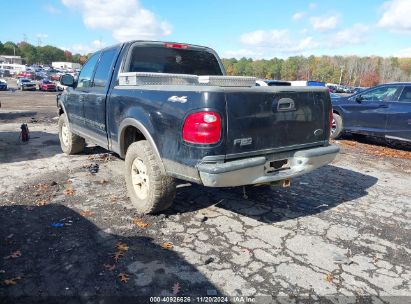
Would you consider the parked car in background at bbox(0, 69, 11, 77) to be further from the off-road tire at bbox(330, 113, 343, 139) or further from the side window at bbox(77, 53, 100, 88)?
the off-road tire at bbox(330, 113, 343, 139)

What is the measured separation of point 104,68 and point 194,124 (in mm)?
2703

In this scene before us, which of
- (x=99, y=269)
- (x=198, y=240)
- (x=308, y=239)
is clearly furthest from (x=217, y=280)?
(x=308, y=239)

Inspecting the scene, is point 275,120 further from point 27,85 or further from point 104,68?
point 27,85

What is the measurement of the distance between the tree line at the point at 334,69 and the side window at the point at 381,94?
10668cm

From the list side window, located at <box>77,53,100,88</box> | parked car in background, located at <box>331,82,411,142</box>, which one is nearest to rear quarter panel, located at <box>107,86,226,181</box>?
side window, located at <box>77,53,100,88</box>

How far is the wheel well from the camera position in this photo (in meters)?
4.49

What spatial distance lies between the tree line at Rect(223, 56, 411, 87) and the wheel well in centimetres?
11194

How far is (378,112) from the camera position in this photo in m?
8.77

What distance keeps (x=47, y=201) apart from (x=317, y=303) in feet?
12.0

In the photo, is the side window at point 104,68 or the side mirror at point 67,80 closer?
the side window at point 104,68

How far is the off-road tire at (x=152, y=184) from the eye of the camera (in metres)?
3.90

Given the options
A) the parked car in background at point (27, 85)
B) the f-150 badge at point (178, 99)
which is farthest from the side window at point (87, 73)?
the parked car in background at point (27, 85)

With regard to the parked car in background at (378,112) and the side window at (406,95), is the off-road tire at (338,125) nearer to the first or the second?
the parked car in background at (378,112)

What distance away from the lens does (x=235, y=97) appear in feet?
10.7
